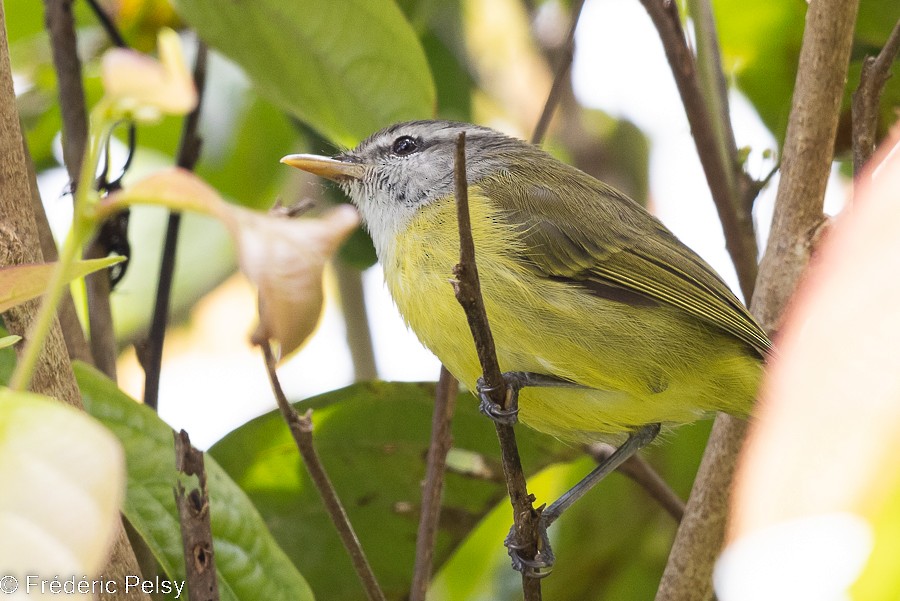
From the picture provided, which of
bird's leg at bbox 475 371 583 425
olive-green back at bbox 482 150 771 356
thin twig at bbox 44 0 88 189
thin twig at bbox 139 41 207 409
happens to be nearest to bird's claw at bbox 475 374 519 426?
bird's leg at bbox 475 371 583 425

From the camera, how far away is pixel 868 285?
21.0 inches

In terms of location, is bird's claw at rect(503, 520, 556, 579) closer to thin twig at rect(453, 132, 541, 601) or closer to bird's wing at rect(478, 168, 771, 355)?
thin twig at rect(453, 132, 541, 601)

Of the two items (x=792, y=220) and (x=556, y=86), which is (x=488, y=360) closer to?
(x=792, y=220)

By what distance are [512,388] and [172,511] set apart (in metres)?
0.80

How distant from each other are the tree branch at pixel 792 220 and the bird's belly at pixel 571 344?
177 millimetres

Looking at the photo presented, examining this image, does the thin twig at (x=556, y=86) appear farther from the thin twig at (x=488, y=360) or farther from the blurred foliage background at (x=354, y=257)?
the thin twig at (x=488, y=360)

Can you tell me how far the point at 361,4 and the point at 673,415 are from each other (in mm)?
1348

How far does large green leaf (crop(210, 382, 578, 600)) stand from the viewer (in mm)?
2629

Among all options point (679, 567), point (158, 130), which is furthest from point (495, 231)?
point (158, 130)

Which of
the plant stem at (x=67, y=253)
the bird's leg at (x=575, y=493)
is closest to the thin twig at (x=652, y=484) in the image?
the bird's leg at (x=575, y=493)

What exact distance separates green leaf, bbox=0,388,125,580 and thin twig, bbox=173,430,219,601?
3.05 feet

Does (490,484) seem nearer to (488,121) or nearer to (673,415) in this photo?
(673,415)

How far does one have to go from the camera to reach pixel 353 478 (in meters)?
2.68

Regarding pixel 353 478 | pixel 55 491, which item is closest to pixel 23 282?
pixel 55 491
